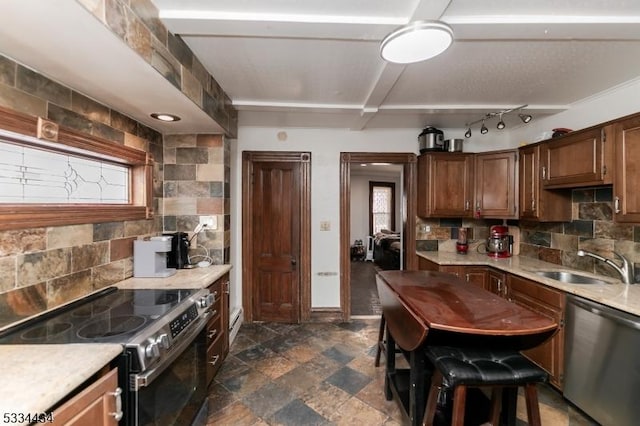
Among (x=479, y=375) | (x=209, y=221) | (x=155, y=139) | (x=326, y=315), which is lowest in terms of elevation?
(x=326, y=315)

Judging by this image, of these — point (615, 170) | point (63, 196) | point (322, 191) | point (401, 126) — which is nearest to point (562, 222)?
point (615, 170)

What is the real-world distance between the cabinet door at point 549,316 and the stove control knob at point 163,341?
7.64 feet

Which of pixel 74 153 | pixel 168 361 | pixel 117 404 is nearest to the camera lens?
pixel 117 404

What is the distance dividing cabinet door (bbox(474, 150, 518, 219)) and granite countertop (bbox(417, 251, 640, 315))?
506mm

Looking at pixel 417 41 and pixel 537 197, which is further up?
pixel 417 41

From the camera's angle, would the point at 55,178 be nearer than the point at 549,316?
Yes

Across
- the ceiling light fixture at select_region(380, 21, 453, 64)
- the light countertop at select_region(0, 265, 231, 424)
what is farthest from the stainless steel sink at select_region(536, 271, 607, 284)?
the light countertop at select_region(0, 265, 231, 424)

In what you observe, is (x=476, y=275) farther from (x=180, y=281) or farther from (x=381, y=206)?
(x=381, y=206)

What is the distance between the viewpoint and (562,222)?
270 cm

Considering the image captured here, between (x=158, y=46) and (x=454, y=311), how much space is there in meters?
2.08

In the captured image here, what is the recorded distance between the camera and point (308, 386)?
216 centimetres

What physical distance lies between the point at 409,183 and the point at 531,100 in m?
1.40

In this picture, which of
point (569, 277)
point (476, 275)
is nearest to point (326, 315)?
point (476, 275)

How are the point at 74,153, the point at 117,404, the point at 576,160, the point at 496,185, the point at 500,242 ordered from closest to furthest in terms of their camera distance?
the point at 117,404, the point at 74,153, the point at 576,160, the point at 496,185, the point at 500,242
